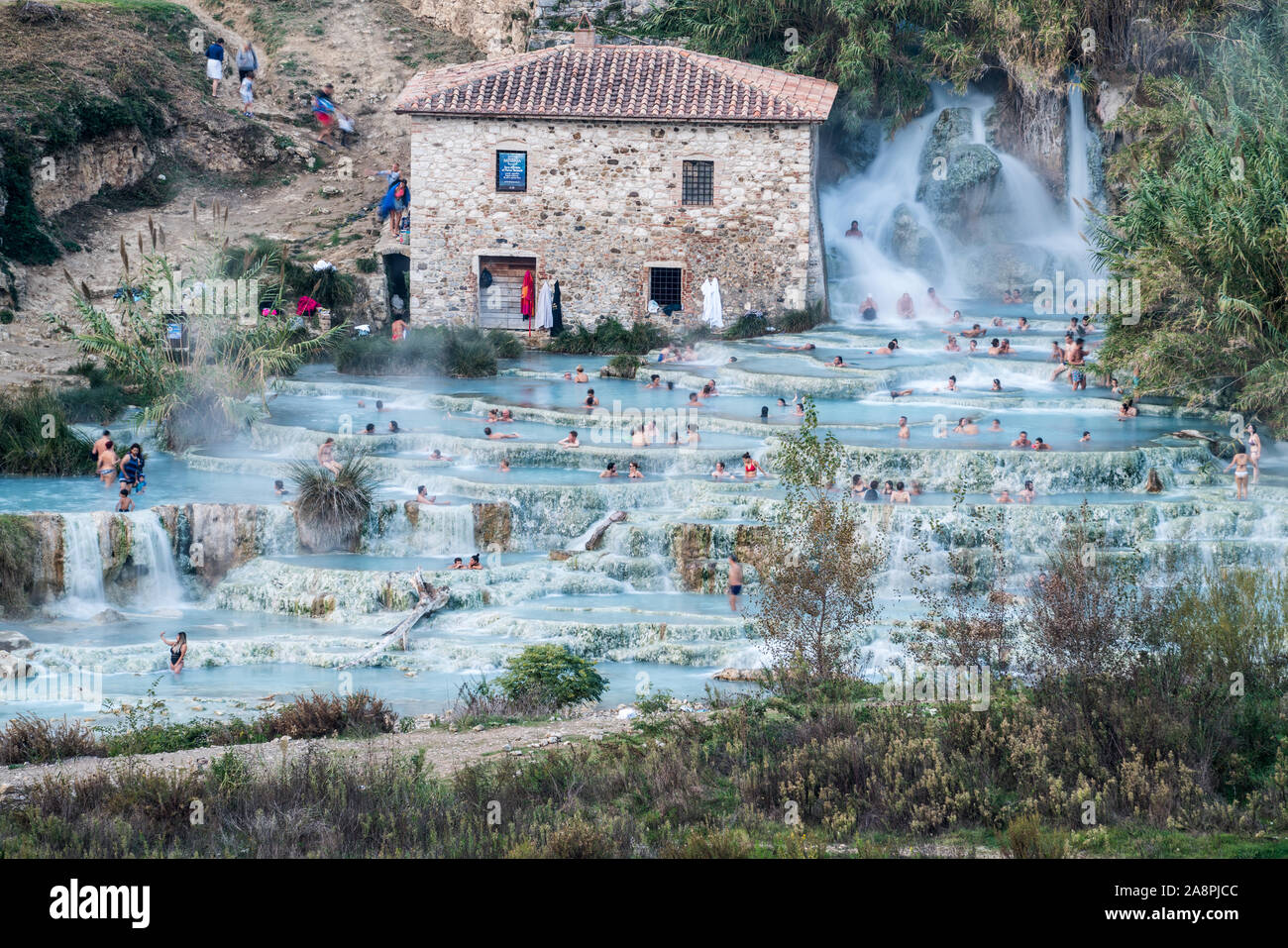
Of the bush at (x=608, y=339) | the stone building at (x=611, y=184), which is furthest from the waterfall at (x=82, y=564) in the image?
the bush at (x=608, y=339)

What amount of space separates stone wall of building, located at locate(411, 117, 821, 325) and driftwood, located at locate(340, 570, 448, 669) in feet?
51.0

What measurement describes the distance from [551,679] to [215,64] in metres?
28.8

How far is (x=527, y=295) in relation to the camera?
117ft

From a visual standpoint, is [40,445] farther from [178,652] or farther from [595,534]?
[595,534]

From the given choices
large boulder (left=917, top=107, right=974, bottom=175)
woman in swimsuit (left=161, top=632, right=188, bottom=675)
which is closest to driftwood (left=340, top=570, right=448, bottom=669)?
woman in swimsuit (left=161, top=632, right=188, bottom=675)

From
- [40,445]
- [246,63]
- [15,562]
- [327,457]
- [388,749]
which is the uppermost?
[246,63]

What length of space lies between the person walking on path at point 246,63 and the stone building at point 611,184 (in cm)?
847

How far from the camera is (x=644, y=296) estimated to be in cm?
3562

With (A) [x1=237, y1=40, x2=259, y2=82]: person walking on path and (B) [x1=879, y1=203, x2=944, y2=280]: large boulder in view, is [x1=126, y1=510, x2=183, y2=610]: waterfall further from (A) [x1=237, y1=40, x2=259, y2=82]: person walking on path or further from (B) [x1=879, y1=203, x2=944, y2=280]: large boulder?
(B) [x1=879, y1=203, x2=944, y2=280]: large boulder

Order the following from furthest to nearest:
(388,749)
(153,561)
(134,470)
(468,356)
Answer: (468,356)
(134,470)
(153,561)
(388,749)

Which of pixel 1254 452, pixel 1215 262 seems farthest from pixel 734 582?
pixel 1215 262
